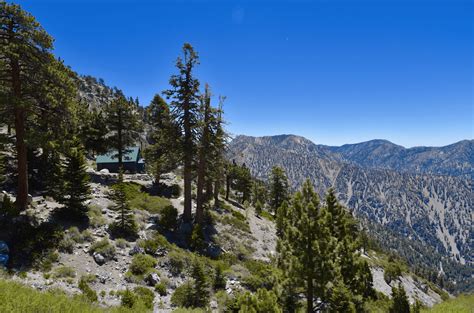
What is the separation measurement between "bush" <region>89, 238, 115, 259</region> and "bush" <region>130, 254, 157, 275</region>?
4.21 feet

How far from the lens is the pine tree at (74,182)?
1642 centimetres

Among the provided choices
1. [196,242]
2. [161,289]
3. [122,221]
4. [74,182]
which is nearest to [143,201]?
[122,221]

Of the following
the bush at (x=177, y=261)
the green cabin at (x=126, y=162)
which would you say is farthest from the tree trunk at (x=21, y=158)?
the green cabin at (x=126, y=162)

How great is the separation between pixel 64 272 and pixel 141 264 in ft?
12.1

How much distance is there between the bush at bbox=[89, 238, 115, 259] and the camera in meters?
14.8

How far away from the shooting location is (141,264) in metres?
14.8

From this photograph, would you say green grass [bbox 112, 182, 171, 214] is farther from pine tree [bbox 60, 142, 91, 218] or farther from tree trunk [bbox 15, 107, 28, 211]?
tree trunk [bbox 15, 107, 28, 211]

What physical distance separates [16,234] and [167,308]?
27.7ft

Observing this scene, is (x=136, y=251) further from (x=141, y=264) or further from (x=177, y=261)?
(x=177, y=261)

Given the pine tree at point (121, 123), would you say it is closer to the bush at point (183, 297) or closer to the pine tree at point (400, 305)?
the bush at point (183, 297)

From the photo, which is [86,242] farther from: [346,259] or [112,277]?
[346,259]

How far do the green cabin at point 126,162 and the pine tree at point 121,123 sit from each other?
579cm

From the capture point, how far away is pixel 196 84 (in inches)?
895

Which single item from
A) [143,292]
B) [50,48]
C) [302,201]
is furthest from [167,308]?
[50,48]
